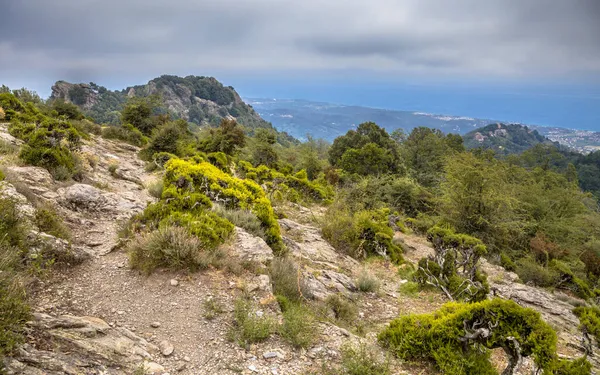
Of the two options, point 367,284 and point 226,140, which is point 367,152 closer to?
point 226,140

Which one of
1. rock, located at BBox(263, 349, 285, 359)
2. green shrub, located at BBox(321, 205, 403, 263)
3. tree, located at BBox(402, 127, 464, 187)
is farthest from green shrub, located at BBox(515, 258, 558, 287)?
tree, located at BBox(402, 127, 464, 187)

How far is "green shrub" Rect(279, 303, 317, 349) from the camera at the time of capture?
171 inches

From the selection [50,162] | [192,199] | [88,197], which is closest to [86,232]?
[88,197]

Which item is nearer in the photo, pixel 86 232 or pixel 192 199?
pixel 86 232

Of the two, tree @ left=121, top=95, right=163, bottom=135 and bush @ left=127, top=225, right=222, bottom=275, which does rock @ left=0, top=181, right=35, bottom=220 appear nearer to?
bush @ left=127, top=225, right=222, bottom=275

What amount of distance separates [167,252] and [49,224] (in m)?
2.37

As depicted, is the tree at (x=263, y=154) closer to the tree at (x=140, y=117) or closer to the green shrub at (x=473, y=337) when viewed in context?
the tree at (x=140, y=117)

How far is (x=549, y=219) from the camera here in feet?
72.3

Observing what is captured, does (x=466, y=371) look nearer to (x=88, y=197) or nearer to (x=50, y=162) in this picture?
(x=88, y=197)

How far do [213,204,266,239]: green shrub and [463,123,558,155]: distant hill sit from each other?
448 feet

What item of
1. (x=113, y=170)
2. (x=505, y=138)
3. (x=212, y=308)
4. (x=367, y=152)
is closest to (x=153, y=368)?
(x=212, y=308)

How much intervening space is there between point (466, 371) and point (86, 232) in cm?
733

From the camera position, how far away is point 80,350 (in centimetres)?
329

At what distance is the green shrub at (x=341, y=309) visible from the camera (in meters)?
5.97
